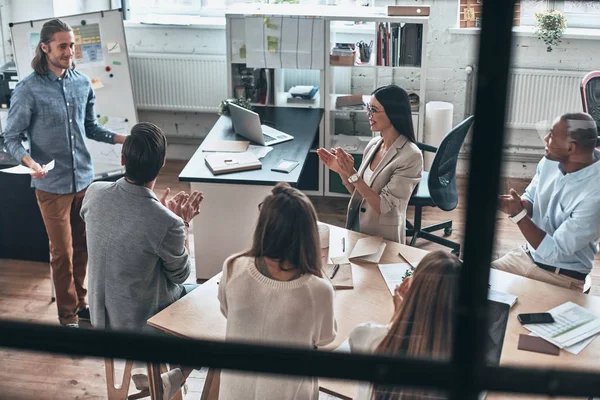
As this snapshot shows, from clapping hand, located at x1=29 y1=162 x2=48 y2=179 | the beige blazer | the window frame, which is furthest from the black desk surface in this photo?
the window frame

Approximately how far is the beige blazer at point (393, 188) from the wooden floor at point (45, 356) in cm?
47

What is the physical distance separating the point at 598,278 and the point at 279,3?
2.78 m

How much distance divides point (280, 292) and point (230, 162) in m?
1.77

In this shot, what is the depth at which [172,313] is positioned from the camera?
2.35 m

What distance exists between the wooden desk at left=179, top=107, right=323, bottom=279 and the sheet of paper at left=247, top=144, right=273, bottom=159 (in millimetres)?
25

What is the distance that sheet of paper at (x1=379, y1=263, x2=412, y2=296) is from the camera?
8.16ft

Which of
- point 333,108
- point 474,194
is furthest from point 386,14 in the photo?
point 474,194

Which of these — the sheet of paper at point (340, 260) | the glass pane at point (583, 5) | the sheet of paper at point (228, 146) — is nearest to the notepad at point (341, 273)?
the sheet of paper at point (340, 260)

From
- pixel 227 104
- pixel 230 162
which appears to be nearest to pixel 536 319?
pixel 230 162

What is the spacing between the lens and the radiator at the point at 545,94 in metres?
5.03

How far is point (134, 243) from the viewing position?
232cm

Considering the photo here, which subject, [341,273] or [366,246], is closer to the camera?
[341,273]

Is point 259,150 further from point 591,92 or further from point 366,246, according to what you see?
point 591,92

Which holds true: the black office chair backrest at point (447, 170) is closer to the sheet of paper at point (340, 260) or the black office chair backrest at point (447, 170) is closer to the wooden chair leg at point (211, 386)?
the sheet of paper at point (340, 260)
